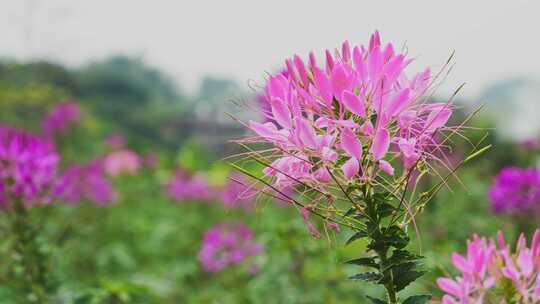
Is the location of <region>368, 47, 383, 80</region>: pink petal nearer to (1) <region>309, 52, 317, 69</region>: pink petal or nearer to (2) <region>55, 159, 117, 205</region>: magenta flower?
(1) <region>309, 52, 317, 69</region>: pink petal

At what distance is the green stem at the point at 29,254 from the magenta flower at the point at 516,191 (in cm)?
240

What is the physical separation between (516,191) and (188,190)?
3.65 metres

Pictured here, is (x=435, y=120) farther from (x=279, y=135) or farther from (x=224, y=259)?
(x=224, y=259)

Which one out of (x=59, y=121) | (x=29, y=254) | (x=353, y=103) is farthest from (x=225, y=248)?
(x=59, y=121)

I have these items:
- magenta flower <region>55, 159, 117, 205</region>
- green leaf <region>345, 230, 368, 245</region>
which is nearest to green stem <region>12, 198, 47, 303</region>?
green leaf <region>345, 230, 368, 245</region>

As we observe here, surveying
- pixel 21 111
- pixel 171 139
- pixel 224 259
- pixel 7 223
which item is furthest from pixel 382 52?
pixel 171 139

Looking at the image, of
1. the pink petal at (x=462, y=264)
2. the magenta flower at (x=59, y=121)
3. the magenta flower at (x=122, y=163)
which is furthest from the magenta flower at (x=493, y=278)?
the magenta flower at (x=122, y=163)

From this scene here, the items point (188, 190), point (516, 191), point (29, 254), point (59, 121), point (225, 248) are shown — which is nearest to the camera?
point (29, 254)

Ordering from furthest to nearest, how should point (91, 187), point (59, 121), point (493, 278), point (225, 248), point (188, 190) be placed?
point (59, 121), point (188, 190), point (91, 187), point (225, 248), point (493, 278)

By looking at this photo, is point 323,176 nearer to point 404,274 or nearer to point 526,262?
point 404,274

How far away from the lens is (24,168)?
2.14m

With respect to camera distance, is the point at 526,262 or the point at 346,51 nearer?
the point at 526,262

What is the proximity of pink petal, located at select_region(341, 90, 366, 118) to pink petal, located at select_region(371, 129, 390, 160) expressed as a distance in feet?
0.16

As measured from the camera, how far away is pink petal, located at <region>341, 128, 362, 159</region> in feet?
3.03
